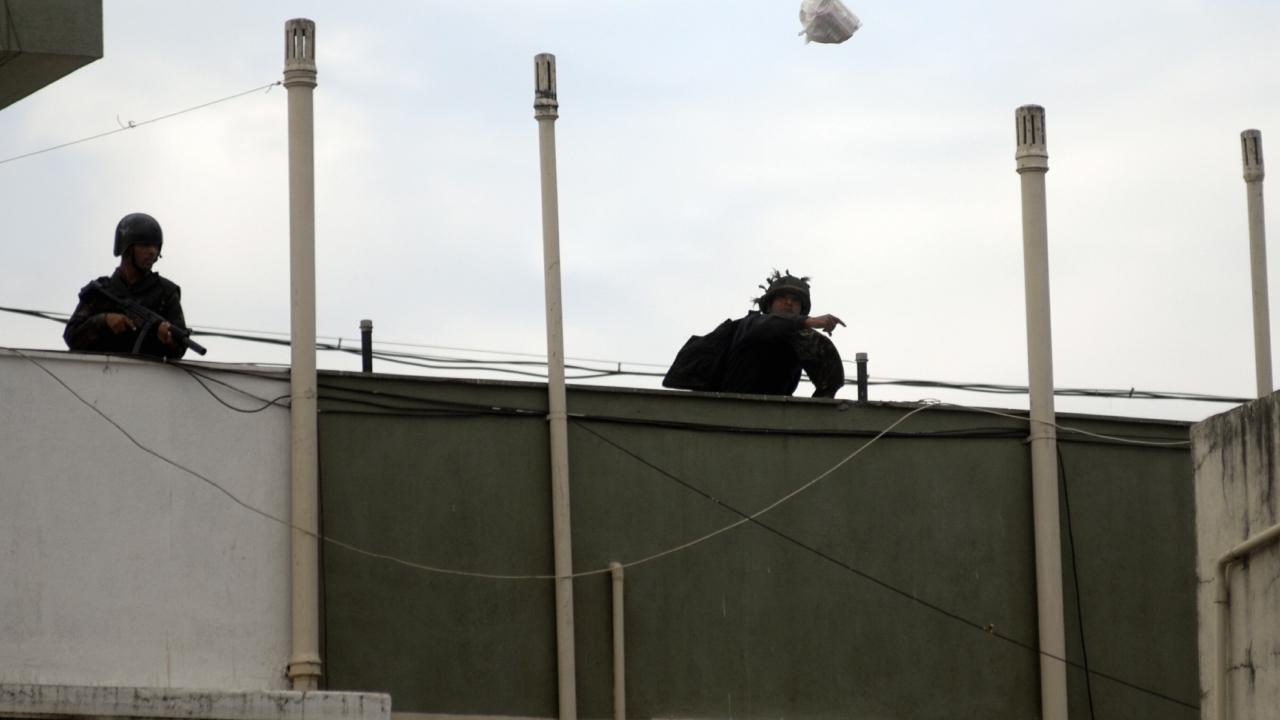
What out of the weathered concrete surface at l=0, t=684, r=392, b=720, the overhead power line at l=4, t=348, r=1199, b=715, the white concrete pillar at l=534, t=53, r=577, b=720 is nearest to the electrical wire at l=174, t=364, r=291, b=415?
the overhead power line at l=4, t=348, r=1199, b=715

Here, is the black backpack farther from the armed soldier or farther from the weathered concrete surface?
the weathered concrete surface

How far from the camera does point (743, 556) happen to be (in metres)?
15.2

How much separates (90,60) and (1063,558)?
7.02 m

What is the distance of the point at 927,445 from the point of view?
1573 cm

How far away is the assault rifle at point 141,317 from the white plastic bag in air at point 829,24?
4895 mm

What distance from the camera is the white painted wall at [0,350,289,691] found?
13.4 m

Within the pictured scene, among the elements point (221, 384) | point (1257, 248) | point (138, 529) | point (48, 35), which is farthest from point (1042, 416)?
point (48, 35)

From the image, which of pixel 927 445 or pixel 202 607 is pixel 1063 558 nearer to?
pixel 927 445

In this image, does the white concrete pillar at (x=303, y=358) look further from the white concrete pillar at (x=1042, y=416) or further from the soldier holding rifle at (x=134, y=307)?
the white concrete pillar at (x=1042, y=416)

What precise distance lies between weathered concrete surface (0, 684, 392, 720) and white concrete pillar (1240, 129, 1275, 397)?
29.6 ft

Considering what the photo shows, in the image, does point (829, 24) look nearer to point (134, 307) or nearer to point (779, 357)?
point (779, 357)

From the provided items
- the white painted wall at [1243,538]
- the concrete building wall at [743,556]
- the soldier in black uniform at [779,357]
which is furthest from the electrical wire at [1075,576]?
the white painted wall at [1243,538]

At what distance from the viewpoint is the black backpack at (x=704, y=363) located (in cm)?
1552

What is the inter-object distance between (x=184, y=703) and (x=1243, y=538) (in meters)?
4.73
